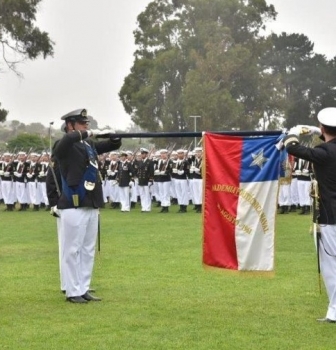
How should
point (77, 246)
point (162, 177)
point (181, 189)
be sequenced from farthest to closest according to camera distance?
point (162, 177) < point (181, 189) < point (77, 246)

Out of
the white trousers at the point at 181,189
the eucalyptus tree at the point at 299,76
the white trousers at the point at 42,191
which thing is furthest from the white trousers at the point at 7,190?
the eucalyptus tree at the point at 299,76

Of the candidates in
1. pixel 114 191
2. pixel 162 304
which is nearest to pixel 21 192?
pixel 114 191

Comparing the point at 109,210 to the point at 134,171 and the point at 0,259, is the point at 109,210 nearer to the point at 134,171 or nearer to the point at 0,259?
the point at 134,171

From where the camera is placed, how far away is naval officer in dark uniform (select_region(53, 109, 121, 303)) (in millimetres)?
10992

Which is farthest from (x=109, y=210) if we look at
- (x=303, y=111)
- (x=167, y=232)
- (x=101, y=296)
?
(x=303, y=111)

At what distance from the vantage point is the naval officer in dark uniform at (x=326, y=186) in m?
9.30

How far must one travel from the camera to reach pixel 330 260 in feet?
31.0

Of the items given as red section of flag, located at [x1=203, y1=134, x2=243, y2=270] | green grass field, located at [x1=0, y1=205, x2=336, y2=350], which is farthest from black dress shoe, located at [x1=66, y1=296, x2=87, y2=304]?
red section of flag, located at [x1=203, y1=134, x2=243, y2=270]

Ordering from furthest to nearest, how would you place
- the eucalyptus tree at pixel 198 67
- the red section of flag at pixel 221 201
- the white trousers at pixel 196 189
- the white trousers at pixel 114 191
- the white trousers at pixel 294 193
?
the eucalyptus tree at pixel 198 67
the white trousers at pixel 114 191
the white trousers at pixel 196 189
the white trousers at pixel 294 193
the red section of flag at pixel 221 201

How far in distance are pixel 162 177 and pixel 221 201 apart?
20017 mm

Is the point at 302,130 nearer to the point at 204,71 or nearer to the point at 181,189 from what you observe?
the point at 181,189

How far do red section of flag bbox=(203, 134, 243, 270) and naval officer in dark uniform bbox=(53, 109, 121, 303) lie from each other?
156cm

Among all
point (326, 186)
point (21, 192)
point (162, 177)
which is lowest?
A: point (21, 192)

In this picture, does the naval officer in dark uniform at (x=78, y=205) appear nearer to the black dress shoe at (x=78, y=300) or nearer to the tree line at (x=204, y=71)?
the black dress shoe at (x=78, y=300)
